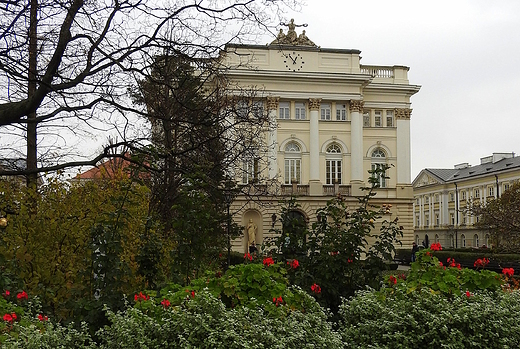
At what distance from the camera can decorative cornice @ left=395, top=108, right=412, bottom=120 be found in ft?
150

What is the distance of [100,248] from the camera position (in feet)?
20.4

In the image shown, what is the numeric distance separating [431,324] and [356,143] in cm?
3994

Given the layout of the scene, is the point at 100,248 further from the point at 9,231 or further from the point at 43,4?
the point at 43,4

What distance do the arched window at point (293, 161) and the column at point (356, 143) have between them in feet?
13.4

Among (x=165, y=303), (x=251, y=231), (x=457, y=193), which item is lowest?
(x=251, y=231)

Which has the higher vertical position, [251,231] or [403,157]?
[403,157]

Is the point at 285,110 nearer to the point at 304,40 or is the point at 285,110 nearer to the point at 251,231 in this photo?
the point at 304,40

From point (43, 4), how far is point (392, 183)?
40.2 metres

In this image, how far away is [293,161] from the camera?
146 ft

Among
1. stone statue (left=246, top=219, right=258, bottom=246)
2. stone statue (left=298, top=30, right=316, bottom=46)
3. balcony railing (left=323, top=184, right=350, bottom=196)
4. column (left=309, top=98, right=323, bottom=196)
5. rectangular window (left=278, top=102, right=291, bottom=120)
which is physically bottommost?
stone statue (left=246, top=219, right=258, bottom=246)

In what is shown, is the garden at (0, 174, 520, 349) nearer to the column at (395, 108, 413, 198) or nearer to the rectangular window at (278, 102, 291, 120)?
the rectangular window at (278, 102, 291, 120)

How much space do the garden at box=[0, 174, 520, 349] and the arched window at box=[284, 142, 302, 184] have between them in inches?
1384

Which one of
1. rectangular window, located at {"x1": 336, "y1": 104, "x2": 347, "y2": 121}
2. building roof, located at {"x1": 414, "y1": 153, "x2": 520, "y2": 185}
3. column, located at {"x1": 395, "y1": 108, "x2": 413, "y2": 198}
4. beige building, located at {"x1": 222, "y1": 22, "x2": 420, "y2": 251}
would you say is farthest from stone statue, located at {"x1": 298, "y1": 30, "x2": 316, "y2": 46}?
building roof, located at {"x1": 414, "y1": 153, "x2": 520, "y2": 185}

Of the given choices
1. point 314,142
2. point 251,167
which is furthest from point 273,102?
point 251,167
